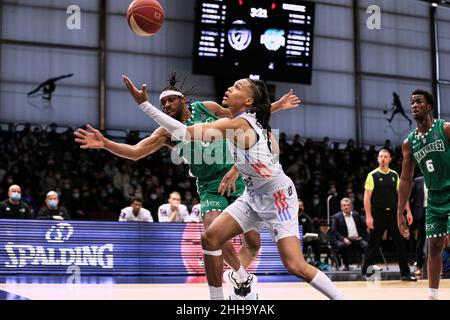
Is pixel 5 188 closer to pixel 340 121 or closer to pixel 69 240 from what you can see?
pixel 69 240

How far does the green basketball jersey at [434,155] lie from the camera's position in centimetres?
690

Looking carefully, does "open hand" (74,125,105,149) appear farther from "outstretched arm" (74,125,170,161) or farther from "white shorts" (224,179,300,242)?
"white shorts" (224,179,300,242)

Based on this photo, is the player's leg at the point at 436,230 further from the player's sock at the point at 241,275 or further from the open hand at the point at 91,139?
the open hand at the point at 91,139

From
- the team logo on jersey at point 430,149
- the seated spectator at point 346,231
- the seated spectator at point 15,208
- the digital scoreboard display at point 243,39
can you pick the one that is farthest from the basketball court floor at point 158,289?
the digital scoreboard display at point 243,39

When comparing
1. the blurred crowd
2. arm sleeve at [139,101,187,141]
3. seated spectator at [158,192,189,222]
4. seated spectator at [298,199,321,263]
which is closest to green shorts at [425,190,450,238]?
arm sleeve at [139,101,187,141]

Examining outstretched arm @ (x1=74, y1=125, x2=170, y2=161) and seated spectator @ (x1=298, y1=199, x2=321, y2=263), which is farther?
seated spectator @ (x1=298, y1=199, x2=321, y2=263)

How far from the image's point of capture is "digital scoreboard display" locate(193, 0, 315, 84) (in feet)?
66.5

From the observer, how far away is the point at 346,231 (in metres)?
15.2

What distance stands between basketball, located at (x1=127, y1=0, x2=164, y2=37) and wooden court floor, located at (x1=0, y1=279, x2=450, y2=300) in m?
2.75

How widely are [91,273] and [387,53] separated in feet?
60.8

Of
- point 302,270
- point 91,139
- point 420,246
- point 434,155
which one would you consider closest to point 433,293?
point 434,155

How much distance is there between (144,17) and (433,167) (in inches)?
128

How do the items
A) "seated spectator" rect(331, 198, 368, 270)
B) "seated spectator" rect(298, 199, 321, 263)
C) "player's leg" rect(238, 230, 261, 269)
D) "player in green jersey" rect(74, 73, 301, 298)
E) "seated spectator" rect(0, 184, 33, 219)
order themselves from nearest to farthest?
"player in green jersey" rect(74, 73, 301, 298)
"player's leg" rect(238, 230, 261, 269)
"seated spectator" rect(0, 184, 33, 219)
"seated spectator" rect(331, 198, 368, 270)
"seated spectator" rect(298, 199, 321, 263)

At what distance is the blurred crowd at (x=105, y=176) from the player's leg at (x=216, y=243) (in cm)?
1106
